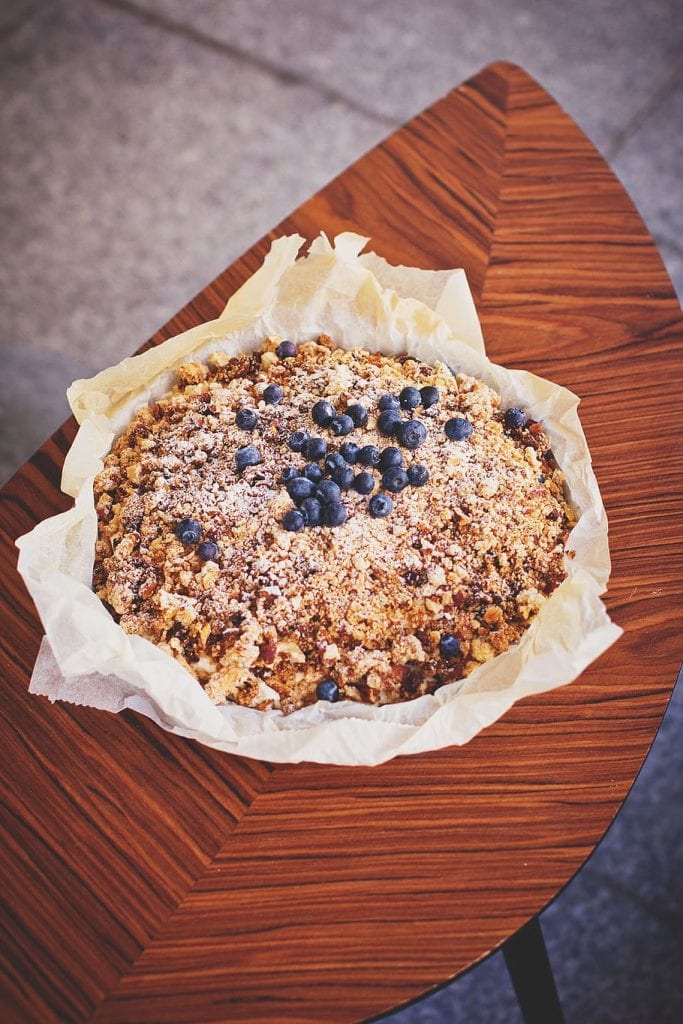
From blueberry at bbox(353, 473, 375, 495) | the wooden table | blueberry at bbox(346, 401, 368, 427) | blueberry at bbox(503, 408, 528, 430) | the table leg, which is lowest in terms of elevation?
the table leg

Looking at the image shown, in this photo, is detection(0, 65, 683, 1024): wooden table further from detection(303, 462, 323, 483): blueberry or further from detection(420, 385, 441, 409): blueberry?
detection(303, 462, 323, 483): blueberry

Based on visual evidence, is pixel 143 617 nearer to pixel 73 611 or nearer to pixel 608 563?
pixel 73 611

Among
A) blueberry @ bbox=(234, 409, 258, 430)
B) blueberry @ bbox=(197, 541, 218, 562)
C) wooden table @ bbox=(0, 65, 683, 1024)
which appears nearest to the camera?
wooden table @ bbox=(0, 65, 683, 1024)

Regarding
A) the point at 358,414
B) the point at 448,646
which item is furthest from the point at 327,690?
the point at 358,414

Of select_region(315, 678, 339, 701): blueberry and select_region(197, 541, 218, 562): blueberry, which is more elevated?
select_region(197, 541, 218, 562): blueberry

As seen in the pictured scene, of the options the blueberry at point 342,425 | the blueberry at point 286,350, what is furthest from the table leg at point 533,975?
the blueberry at point 286,350

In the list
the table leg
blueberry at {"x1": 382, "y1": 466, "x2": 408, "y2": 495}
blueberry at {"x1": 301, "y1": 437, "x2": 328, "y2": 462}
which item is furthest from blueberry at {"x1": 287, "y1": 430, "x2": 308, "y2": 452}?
the table leg

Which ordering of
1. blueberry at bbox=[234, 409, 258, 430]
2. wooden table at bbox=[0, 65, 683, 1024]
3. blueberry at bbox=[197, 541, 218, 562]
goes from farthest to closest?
blueberry at bbox=[234, 409, 258, 430] < blueberry at bbox=[197, 541, 218, 562] < wooden table at bbox=[0, 65, 683, 1024]
